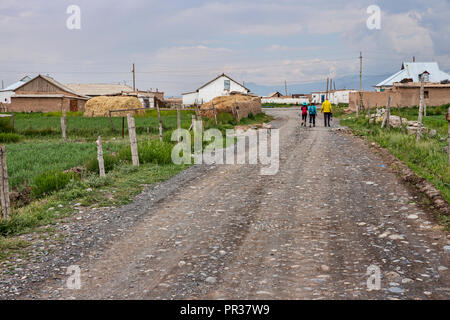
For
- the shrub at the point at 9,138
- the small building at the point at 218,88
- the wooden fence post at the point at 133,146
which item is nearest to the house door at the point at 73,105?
the small building at the point at 218,88

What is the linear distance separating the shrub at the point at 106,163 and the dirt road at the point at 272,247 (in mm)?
3765

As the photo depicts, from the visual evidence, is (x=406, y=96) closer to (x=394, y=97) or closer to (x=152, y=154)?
(x=394, y=97)

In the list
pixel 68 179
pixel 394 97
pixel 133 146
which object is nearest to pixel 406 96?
pixel 394 97

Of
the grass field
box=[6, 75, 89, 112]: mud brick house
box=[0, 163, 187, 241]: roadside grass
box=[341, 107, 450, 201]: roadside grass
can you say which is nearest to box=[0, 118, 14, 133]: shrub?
the grass field

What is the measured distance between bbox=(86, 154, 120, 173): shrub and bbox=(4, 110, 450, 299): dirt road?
3765 mm

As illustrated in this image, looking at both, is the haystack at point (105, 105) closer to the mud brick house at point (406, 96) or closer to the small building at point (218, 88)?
the mud brick house at point (406, 96)

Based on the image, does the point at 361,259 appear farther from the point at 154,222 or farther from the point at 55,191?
the point at 55,191

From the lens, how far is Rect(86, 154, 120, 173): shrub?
12.6 metres

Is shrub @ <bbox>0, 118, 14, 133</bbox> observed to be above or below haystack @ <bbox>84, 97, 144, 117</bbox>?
below

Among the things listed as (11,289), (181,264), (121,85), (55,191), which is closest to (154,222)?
(181,264)

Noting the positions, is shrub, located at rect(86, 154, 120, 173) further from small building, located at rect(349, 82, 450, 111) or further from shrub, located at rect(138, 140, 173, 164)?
small building, located at rect(349, 82, 450, 111)

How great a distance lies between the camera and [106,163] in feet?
42.9

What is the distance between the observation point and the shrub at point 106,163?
41.2 ft
